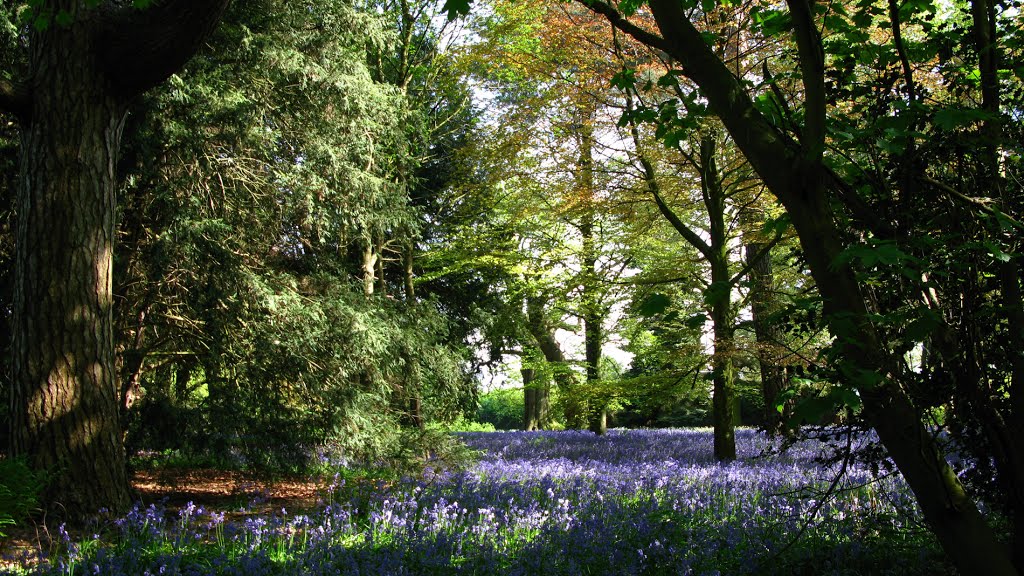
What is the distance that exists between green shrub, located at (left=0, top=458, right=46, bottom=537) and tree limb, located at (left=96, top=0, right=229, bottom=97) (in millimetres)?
3624

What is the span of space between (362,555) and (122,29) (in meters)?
5.30

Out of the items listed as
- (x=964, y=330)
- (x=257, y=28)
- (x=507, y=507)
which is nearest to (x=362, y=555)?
(x=507, y=507)

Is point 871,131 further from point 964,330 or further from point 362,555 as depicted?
point 362,555

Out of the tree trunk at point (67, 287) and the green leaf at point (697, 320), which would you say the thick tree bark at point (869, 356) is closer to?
the green leaf at point (697, 320)

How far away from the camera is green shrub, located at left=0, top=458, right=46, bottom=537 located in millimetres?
5077

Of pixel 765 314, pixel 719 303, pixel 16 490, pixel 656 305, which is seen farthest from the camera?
pixel 765 314

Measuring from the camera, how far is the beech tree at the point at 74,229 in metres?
6.09

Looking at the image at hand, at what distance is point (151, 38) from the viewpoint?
247 inches

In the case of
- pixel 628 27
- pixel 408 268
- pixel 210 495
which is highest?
pixel 408 268

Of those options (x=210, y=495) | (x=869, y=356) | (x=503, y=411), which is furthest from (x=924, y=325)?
(x=503, y=411)

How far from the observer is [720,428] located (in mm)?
9891

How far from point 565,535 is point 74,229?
530 centimetres

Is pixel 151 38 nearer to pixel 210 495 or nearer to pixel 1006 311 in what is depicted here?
pixel 210 495

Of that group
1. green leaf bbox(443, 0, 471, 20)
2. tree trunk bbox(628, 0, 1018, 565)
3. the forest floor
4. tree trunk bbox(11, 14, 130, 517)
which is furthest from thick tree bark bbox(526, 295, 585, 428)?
green leaf bbox(443, 0, 471, 20)
